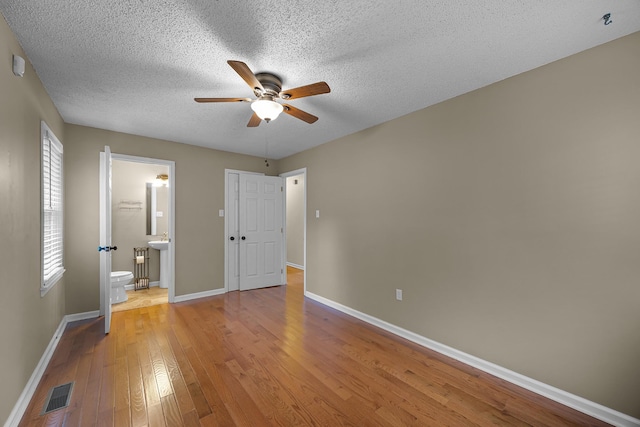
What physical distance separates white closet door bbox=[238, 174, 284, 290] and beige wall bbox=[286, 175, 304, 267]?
5.67 feet

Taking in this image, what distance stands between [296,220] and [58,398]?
5.43 m

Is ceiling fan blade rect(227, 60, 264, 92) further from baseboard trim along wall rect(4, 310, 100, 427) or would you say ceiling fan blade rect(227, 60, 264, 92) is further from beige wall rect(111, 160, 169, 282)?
beige wall rect(111, 160, 169, 282)

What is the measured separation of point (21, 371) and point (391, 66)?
3446mm

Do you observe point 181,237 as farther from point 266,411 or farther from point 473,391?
point 473,391

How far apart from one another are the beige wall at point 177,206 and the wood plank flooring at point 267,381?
31.1 inches

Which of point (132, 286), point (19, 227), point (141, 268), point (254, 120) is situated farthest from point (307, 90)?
point (132, 286)

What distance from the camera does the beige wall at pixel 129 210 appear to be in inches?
183

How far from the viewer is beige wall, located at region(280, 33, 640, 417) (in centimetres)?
175

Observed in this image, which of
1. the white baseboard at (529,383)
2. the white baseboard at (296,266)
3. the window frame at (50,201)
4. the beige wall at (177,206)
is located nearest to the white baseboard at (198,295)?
the beige wall at (177,206)

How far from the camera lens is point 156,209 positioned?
4988 mm

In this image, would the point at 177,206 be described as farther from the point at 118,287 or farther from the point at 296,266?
the point at 296,266

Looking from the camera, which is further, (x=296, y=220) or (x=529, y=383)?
(x=296, y=220)

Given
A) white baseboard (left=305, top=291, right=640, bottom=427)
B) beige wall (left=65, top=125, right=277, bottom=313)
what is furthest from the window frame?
white baseboard (left=305, top=291, right=640, bottom=427)

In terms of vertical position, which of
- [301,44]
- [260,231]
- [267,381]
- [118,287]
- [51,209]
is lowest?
[267,381]
